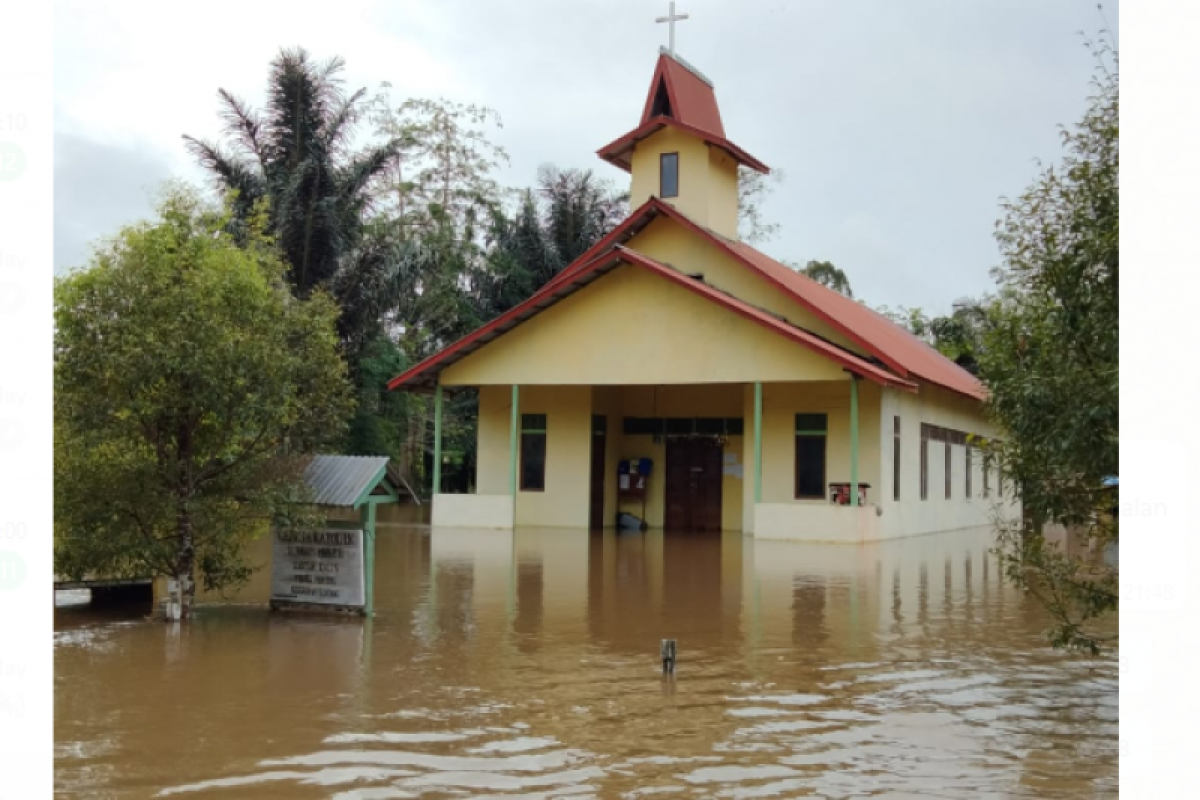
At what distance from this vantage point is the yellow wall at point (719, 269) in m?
23.8

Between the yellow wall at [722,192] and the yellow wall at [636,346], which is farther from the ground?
the yellow wall at [722,192]

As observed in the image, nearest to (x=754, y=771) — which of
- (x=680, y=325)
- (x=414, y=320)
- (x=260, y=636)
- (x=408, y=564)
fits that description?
(x=260, y=636)

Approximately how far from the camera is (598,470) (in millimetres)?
26109

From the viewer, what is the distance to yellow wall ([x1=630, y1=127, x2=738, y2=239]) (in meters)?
26.1

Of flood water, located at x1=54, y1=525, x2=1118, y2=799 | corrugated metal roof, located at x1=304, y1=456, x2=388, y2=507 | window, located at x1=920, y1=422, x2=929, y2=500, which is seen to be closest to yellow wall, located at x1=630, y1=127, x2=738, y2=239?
window, located at x1=920, y1=422, x2=929, y2=500

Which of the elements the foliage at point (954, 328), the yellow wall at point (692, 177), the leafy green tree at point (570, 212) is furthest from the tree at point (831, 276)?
the yellow wall at point (692, 177)

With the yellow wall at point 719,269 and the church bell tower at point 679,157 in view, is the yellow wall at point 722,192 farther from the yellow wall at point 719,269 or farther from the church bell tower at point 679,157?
the yellow wall at point 719,269

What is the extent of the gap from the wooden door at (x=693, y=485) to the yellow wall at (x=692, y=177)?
4.80m

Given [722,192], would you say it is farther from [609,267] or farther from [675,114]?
[609,267]

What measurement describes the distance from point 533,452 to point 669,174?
673 cm

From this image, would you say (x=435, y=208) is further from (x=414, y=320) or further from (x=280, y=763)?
(x=280, y=763)

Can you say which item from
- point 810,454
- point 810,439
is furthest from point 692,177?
point 810,454

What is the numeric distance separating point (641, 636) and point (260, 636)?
11.1ft


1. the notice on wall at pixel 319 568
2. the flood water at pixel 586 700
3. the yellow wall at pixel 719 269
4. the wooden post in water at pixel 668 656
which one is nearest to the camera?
the flood water at pixel 586 700
